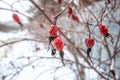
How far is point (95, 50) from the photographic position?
3779mm

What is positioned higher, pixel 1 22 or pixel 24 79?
pixel 1 22

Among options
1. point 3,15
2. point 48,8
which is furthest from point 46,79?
point 3,15

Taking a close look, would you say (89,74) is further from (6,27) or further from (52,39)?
(6,27)

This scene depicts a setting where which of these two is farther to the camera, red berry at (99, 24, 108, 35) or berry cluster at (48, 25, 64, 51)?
red berry at (99, 24, 108, 35)

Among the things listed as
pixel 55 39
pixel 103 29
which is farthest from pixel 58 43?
pixel 103 29

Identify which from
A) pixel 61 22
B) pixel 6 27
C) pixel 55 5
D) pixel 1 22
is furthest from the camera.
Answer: pixel 6 27

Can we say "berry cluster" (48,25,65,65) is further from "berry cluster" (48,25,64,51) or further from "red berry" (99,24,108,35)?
"red berry" (99,24,108,35)

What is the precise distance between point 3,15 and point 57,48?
499cm

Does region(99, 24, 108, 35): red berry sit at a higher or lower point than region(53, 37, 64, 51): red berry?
higher

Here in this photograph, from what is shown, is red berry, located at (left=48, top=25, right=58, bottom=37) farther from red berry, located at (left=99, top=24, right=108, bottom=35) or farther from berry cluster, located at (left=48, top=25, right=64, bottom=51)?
red berry, located at (left=99, top=24, right=108, bottom=35)

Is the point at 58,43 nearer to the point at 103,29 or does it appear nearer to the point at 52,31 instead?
the point at 52,31

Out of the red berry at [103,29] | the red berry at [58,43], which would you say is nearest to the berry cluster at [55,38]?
the red berry at [58,43]

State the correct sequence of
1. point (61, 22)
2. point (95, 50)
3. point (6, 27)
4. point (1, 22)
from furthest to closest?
1. point (6, 27)
2. point (1, 22)
3. point (61, 22)
4. point (95, 50)

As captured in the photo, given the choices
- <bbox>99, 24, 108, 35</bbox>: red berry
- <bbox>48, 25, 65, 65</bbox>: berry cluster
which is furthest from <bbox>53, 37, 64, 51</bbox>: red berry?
<bbox>99, 24, 108, 35</bbox>: red berry
